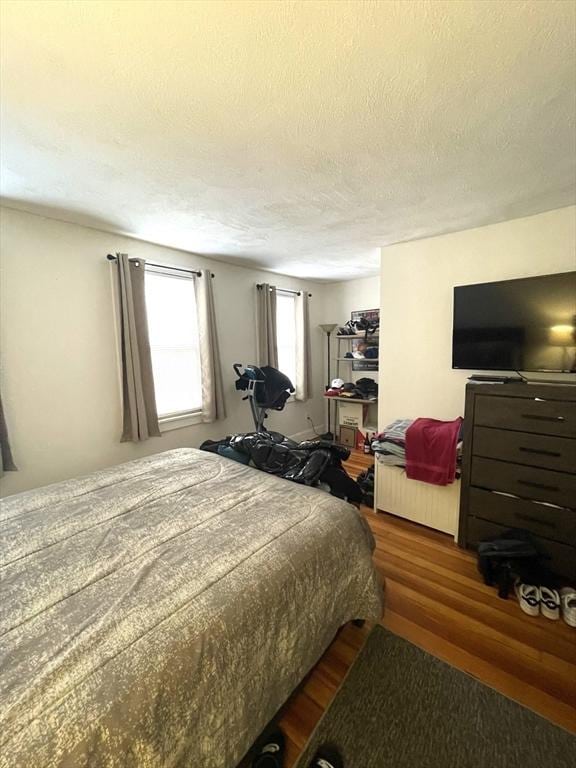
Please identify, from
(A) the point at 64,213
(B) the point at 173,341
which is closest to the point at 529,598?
(B) the point at 173,341

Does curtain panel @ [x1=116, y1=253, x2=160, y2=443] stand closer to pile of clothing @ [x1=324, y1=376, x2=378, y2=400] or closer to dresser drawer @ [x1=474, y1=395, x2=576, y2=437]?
pile of clothing @ [x1=324, y1=376, x2=378, y2=400]

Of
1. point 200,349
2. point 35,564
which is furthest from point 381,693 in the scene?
point 200,349

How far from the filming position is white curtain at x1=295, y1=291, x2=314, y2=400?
4.28 m

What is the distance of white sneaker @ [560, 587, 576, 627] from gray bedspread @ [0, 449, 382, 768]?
102 centimetres

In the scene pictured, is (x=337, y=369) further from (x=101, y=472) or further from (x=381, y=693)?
(x=381, y=693)

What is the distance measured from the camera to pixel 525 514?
1.85 meters

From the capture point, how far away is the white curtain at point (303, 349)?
4281mm

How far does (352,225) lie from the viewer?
90.7 inches

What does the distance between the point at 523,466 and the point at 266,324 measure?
2.83 m

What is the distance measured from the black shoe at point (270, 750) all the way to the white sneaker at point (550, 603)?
1482 millimetres

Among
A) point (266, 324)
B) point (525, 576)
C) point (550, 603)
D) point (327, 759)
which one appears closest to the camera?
point (327, 759)

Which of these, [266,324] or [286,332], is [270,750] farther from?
[286,332]

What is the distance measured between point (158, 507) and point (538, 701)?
1.81 m

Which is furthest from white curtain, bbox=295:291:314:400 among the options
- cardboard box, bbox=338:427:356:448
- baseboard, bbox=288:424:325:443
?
cardboard box, bbox=338:427:356:448
